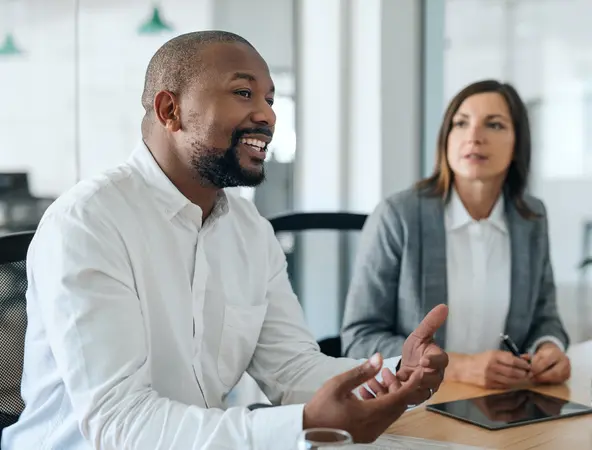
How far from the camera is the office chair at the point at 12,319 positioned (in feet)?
4.85

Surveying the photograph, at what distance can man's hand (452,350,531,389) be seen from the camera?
1743 millimetres

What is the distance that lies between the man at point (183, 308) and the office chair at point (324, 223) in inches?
15.7

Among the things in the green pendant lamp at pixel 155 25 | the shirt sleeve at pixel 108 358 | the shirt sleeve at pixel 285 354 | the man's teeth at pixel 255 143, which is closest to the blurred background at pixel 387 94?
the green pendant lamp at pixel 155 25

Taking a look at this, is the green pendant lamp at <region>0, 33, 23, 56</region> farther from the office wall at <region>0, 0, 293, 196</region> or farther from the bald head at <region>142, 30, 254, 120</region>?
the bald head at <region>142, 30, 254, 120</region>

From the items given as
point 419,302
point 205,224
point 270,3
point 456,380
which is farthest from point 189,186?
point 270,3

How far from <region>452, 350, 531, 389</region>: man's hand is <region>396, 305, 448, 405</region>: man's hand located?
31 centimetres

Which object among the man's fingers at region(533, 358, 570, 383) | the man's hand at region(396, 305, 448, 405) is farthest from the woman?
the man's hand at region(396, 305, 448, 405)

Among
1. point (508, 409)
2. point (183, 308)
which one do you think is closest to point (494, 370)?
point (508, 409)

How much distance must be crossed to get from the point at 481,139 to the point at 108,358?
1421 mm

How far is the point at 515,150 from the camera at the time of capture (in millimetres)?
2477

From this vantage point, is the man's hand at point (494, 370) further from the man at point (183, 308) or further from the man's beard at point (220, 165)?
the man's beard at point (220, 165)

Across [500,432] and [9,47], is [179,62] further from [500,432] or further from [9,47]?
[9,47]

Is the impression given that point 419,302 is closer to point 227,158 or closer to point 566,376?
point 566,376

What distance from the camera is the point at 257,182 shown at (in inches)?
65.7
